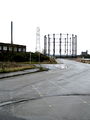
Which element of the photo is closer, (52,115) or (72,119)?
(72,119)

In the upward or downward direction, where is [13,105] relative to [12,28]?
downward

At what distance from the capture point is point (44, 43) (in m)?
106

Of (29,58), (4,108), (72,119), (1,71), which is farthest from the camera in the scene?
(29,58)

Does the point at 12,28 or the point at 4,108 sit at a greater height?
the point at 12,28

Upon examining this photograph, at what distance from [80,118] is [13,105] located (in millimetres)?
3280

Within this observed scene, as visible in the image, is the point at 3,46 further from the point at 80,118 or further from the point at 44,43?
the point at 80,118

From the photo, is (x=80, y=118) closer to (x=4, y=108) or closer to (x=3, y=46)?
(x=4, y=108)

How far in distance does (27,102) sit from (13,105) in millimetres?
901

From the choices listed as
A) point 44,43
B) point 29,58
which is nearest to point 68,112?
point 29,58

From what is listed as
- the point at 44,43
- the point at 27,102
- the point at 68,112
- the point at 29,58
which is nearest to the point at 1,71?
the point at 27,102

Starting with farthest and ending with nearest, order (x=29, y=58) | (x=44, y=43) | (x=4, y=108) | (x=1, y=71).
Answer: (x=44, y=43) < (x=29, y=58) < (x=1, y=71) < (x=4, y=108)

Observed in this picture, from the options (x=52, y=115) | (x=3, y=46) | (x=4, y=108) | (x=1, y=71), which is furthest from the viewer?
(x=3, y=46)

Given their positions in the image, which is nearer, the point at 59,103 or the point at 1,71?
the point at 59,103

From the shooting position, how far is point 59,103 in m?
11.1
